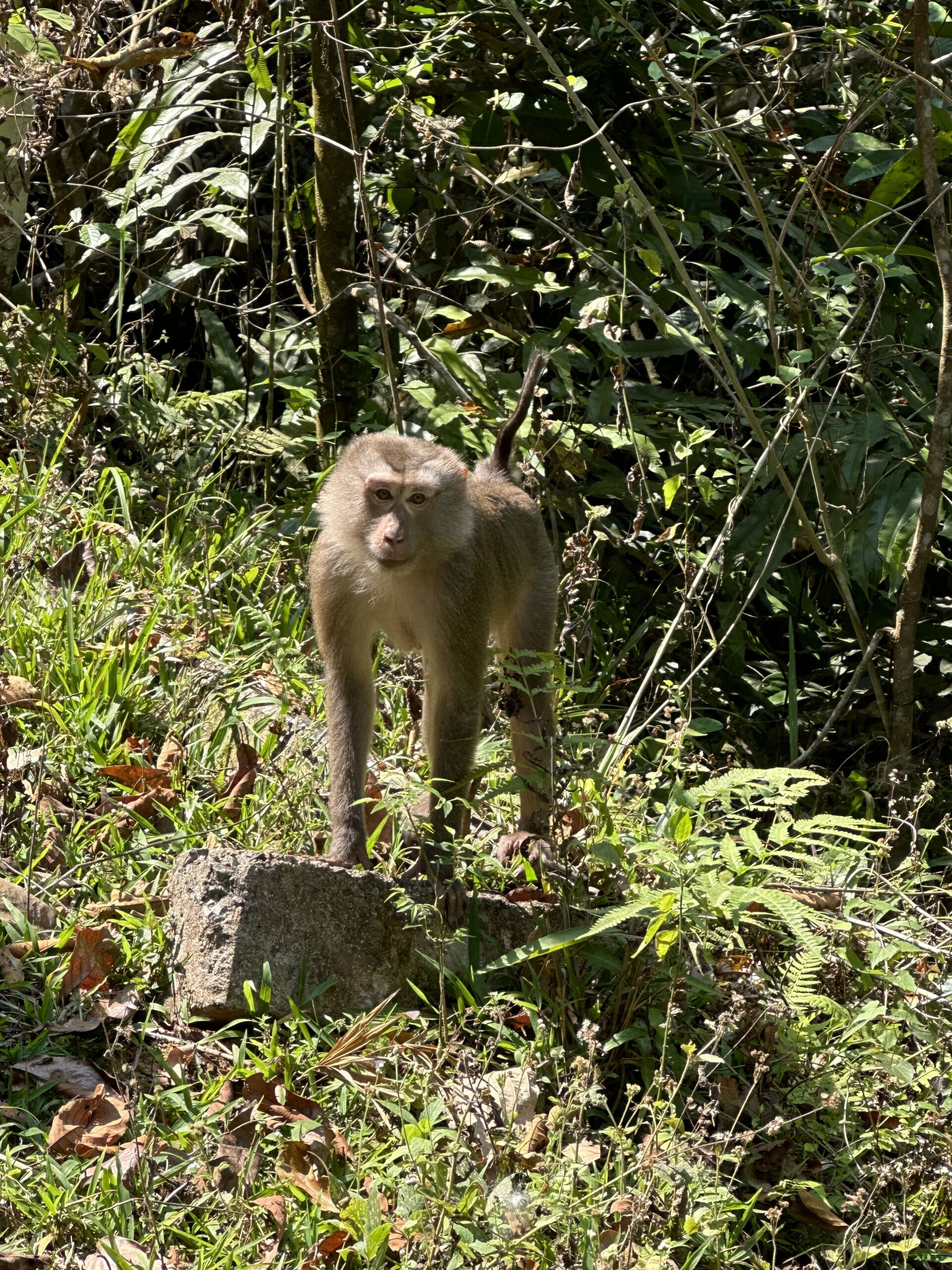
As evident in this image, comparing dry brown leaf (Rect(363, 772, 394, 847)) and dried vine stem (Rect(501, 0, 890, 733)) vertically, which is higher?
dried vine stem (Rect(501, 0, 890, 733))

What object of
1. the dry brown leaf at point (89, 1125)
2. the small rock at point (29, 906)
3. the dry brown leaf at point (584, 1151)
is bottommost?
the dry brown leaf at point (584, 1151)

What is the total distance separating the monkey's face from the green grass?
0.63m

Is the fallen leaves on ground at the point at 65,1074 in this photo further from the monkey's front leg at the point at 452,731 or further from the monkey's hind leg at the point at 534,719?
the monkey's hind leg at the point at 534,719

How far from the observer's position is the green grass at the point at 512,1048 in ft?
10.1

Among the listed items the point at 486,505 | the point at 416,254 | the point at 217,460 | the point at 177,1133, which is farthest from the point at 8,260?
the point at 177,1133

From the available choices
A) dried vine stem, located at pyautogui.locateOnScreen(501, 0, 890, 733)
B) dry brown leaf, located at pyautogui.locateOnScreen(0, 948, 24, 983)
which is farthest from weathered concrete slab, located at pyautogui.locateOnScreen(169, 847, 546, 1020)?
dried vine stem, located at pyautogui.locateOnScreen(501, 0, 890, 733)

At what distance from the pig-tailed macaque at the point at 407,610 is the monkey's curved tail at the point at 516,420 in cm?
56

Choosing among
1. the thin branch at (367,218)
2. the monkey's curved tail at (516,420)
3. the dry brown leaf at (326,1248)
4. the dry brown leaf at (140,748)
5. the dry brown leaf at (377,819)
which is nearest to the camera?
the dry brown leaf at (326,1248)

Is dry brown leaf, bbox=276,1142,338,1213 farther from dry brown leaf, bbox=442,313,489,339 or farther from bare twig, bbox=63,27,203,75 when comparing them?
bare twig, bbox=63,27,203,75

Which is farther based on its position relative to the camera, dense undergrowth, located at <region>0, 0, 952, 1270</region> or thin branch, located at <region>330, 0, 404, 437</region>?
thin branch, located at <region>330, 0, 404, 437</region>

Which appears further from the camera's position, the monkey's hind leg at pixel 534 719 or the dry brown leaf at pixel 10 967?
the monkey's hind leg at pixel 534 719

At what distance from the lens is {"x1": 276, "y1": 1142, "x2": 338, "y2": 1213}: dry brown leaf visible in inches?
124

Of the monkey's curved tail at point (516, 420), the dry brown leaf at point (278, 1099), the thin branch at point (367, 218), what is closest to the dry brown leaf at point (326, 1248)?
the dry brown leaf at point (278, 1099)

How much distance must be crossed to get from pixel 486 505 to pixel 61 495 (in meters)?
2.04
